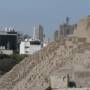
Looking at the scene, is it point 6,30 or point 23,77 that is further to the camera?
point 6,30

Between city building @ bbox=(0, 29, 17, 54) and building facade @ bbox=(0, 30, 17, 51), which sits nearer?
city building @ bbox=(0, 29, 17, 54)

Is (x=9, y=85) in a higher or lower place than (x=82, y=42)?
lower

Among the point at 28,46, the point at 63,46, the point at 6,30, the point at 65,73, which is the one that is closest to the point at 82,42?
the point at 63,46

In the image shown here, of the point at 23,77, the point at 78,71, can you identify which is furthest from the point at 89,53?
the point at 23,77

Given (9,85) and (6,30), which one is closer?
(9,85)

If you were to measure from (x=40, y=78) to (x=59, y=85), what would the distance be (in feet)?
2.77

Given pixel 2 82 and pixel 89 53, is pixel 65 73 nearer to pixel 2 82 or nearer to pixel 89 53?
pixel 89 53

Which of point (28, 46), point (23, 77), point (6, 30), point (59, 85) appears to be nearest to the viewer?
point (59, 85)

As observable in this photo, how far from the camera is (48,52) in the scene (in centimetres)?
1831

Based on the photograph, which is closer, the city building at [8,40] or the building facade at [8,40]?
the city building at [8,40]

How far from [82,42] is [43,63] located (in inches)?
48.3

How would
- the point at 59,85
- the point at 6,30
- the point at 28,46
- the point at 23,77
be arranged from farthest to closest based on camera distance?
1. the point at 6,30
2. the point at 28,46
3. the point at 23,77
4. the point at 59,85

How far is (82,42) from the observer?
18.2 meters

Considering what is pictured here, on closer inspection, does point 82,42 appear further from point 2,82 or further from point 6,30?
point 6,30
